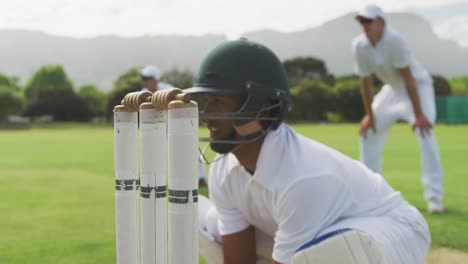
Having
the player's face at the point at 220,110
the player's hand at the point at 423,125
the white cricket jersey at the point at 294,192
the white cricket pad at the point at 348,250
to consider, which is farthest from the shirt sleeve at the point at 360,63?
the white cricket pad at the point at 348,250

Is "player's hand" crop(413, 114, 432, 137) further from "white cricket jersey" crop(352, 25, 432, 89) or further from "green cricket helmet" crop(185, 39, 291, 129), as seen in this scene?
"green cricket helmet" crop(185, 39, 291, 129)

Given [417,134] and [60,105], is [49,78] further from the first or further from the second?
[417,134]

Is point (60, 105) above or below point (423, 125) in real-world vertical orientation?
below

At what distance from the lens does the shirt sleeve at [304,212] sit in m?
2.40

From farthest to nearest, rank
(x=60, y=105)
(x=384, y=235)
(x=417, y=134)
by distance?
1. (x=60, y=105)
2. (x=417, y=134)
3. (x=384, y=235)

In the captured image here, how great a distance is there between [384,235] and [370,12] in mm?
3490

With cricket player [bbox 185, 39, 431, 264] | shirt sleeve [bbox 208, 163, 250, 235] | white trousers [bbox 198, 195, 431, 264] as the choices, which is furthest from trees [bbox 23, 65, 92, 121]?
cricket player [bbox 185, 39, 431, 264]

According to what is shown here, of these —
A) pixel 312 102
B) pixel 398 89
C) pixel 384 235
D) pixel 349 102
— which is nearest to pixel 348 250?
pixel 384 235

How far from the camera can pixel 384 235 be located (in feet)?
8.27

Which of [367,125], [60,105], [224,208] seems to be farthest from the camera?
[60,105]

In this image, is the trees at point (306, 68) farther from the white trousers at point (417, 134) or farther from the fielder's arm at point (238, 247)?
the fielder's arm at point (238, 247)

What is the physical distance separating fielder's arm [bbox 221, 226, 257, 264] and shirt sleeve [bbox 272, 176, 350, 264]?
0.51m

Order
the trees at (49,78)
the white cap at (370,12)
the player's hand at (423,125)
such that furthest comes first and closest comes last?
the trees at (49,78)
the player's hand at (423,125)
the white cap at (370,12)

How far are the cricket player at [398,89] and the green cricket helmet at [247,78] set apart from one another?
3184 mm
